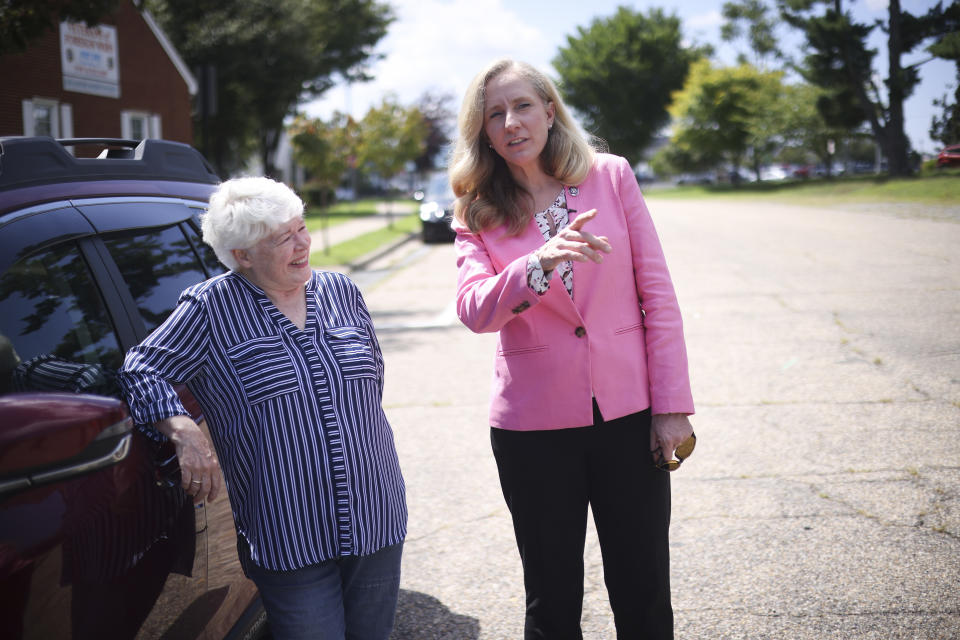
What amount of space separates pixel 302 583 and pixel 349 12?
155 feet

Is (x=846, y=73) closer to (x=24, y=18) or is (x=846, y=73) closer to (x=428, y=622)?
(x=24, y=18)

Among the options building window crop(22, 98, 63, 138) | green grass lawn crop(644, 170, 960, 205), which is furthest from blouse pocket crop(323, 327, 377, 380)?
building window crop(22, 98, 63, 138)

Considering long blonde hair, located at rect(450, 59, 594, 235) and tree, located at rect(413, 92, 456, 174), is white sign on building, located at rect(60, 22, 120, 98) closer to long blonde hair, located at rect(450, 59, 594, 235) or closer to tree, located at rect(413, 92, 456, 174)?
long blonde hair, located at rect(450, 59, 594, 235)

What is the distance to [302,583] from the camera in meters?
2.03

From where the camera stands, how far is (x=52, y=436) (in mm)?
1444

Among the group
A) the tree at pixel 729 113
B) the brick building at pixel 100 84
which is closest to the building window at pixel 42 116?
the brick building at pixel 100 84

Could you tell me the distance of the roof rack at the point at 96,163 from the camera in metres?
2.01

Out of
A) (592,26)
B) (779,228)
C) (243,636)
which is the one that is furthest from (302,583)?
(592,26)

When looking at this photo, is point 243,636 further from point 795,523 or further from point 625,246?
point 795,523

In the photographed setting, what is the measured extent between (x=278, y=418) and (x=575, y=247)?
83 centimetres

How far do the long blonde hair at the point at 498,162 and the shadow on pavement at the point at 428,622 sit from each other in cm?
167

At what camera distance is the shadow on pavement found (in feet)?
10.4

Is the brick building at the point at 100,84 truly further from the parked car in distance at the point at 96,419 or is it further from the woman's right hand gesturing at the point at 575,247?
the woman's right hand gesturing at the point at 575,247

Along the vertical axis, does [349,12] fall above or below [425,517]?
above
